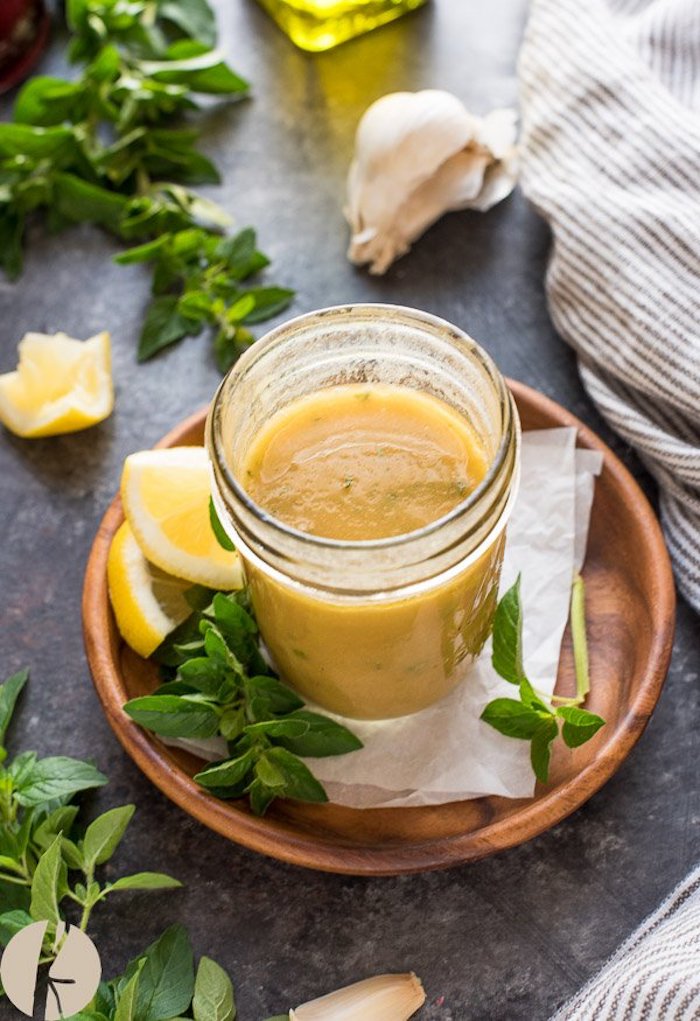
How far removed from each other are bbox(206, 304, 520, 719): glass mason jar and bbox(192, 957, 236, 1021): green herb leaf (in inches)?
9.4

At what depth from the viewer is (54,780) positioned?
3.45 ft

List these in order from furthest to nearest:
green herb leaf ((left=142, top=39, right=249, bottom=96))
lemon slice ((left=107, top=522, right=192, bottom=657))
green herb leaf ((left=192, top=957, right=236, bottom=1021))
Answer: green herb leaf ((left=142, top=39, right=249, bottom=96)), lemon slice ((left=107, top=522, right=192, bottom=657)), green herb leaf ((left=192, top=957, right=236, bottom=1021))

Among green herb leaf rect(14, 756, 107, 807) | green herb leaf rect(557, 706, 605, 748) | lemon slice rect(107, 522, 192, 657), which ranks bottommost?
green herb leaf rect(14, 756, 107, 807)

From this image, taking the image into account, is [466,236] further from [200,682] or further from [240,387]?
[200,682]

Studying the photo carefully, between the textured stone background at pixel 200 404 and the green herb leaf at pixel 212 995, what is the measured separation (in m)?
0.03

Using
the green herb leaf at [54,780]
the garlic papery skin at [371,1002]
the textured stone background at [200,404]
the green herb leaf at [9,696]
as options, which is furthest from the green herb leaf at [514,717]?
the green herb leaf at [9,696]

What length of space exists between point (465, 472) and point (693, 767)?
353 mm

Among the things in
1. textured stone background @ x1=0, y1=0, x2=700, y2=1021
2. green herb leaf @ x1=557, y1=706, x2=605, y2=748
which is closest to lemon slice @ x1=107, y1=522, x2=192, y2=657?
textured stone background @ x1=0, y1=0, x2=700, y2=1021

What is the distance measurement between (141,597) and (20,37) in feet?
3.18

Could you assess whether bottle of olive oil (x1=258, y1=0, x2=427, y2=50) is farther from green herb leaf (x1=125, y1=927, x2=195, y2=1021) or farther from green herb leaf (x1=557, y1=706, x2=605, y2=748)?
green herb leaf (x1=125, y1=927, x2=195, y2=1021)

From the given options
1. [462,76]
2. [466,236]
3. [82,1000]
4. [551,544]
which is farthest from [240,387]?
[462,76]

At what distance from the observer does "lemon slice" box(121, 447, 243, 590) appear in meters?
1.10

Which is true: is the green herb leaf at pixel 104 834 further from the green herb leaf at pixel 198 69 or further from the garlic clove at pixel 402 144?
the green herb leaf at pixel 198 69

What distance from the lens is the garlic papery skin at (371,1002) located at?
3.19ft
